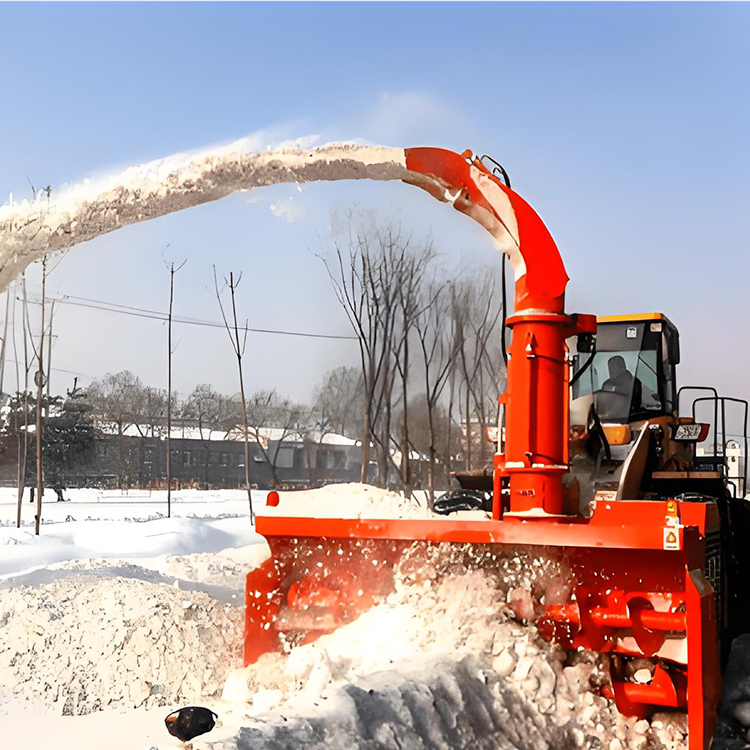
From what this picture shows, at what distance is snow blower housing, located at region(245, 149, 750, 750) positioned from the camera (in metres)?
4.38

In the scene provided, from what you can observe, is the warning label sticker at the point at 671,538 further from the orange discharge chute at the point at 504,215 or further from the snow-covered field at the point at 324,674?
the orange discharge chute at the point at 504,215

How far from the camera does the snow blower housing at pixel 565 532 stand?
438cm

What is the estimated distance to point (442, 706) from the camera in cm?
390

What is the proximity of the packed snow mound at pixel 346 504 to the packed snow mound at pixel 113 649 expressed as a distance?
119 cm

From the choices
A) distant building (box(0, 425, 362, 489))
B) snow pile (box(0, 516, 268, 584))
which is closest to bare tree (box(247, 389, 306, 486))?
distant building (box(0, 425, 362, 489))

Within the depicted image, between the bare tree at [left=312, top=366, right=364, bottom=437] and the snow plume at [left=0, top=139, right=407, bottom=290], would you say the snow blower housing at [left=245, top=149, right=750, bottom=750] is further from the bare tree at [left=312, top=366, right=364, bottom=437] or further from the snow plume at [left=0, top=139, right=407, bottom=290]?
the bare tree at [left=312, top=366, right=364, bottom=437]

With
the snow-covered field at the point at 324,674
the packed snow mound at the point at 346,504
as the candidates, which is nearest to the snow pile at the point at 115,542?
the snow-covered field at the point at 324,674

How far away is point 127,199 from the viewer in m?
4.16

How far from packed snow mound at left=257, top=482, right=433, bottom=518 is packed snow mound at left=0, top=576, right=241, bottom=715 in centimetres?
119

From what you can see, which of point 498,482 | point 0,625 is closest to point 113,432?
point 0,625

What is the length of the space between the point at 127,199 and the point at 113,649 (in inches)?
141

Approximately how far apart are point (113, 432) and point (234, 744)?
122 feet

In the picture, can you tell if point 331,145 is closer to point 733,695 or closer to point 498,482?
point 498,482

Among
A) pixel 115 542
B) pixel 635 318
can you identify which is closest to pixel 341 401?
pixel 115 542
